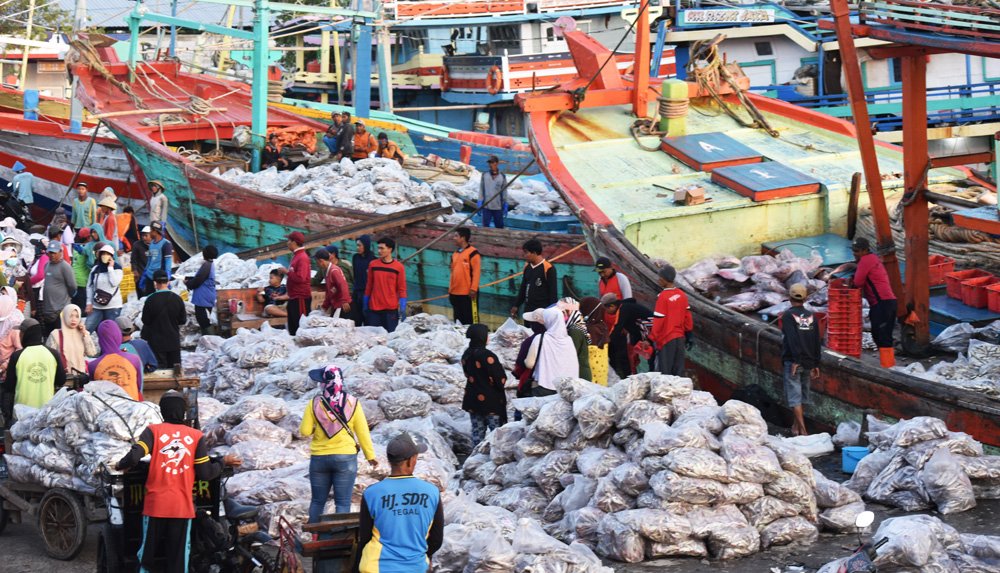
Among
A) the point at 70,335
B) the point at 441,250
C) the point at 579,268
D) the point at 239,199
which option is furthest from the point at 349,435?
the point at 239,199

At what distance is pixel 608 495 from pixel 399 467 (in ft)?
7.42

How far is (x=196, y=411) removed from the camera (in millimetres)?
9844

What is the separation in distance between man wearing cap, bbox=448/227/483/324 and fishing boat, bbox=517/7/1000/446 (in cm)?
113

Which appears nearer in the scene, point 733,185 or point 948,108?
point 733,185

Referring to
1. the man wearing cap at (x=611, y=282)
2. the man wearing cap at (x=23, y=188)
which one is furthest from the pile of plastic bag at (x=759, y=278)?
the man wearing cap at (x=23, y=188)

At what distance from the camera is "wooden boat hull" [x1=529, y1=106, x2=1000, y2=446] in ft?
30.3

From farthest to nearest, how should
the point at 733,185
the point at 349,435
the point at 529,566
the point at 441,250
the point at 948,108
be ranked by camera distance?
the point at 948,108, the point at 441,250, the point at 733,185, the point at 349,435, the point at 529,566

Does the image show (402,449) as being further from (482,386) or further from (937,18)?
(937,18)

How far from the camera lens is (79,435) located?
884 cm

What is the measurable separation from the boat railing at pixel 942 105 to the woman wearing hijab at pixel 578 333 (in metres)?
17.1

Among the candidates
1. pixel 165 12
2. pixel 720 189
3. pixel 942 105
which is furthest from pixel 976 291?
pixel 165 12

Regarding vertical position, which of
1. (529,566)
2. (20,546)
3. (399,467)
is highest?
(399,467)

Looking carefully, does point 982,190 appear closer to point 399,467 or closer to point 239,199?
point 239,199

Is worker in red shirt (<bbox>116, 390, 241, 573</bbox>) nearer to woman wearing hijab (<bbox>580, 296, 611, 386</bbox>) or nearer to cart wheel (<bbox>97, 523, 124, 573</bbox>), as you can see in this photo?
cart wheel (<bbox>97, 523, 124, 573</bbox>)
